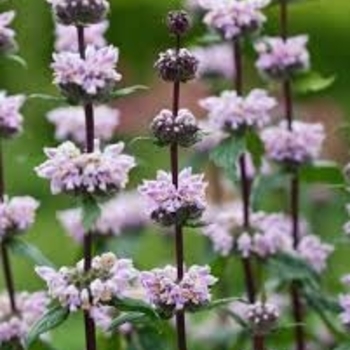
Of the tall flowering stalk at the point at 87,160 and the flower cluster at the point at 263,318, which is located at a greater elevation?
the tall flowering stalk at the point at 87,160

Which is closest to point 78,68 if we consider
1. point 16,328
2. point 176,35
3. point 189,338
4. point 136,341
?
point 176,35

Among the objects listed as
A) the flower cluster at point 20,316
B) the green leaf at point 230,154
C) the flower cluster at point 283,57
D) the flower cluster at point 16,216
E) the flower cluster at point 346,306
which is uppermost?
the flower cluster at point 283,57

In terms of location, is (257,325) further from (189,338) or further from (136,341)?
(189,338)

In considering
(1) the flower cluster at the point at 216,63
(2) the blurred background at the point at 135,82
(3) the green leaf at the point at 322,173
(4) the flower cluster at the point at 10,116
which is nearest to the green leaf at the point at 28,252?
(4) the flower cluster at the point at 10,116

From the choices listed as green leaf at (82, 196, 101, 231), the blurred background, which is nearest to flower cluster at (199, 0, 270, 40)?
green leaf at (82, 196, 101, 231)

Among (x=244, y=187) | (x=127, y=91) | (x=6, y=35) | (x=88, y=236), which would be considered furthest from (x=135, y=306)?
(x=6, y=35)

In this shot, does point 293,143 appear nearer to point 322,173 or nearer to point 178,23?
point 322,173

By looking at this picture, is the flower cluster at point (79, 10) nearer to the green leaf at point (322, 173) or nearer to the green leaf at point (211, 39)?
the green leaf at point (211, 39)
